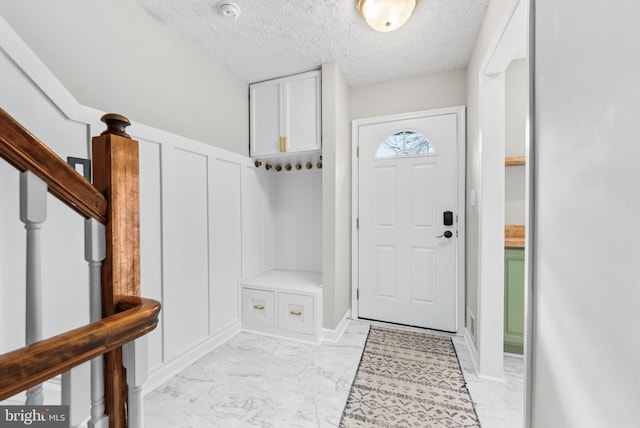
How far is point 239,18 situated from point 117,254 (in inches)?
71.7

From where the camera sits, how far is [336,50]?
2104 mm

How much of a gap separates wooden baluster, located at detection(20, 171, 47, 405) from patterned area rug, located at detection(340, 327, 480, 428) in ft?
4.67

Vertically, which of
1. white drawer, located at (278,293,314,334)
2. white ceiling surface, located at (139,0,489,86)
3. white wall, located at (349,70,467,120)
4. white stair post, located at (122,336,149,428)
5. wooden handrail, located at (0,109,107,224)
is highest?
white ceiling surface, located at (139,0,489,86)

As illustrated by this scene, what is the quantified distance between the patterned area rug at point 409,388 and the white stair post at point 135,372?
3.68ft

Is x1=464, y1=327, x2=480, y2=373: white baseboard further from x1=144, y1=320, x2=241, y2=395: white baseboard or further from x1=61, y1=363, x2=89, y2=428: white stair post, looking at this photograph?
x1=61, y1=363, x2=89, y2=428: white stair post

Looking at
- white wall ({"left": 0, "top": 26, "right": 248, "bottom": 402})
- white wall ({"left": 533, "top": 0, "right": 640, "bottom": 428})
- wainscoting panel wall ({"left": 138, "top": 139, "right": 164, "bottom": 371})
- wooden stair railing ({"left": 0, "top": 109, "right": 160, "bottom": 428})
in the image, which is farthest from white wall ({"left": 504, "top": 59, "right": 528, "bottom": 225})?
wainscoting panel wall ({"left": 138, "top": 139, "right": 164, "bottom": 371})

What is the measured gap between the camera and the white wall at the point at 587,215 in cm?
55

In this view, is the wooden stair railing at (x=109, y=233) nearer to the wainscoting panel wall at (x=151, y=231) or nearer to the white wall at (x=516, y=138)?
the wainscoting panel wall at (x=151, y=231)

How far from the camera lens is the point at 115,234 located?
0.64 meters

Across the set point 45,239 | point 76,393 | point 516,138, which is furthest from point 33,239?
point 516,138

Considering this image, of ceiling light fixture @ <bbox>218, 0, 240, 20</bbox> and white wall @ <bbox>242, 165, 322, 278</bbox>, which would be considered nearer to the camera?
ceiling light fixture @ <bbox>218, 0, 240, 20</bbox>

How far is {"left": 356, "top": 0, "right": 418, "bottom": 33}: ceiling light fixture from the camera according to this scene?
153 centimetres

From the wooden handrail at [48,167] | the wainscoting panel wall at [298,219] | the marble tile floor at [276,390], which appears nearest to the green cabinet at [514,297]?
the marble tile floor at [276,390]

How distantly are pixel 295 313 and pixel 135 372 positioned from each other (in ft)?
5.76
